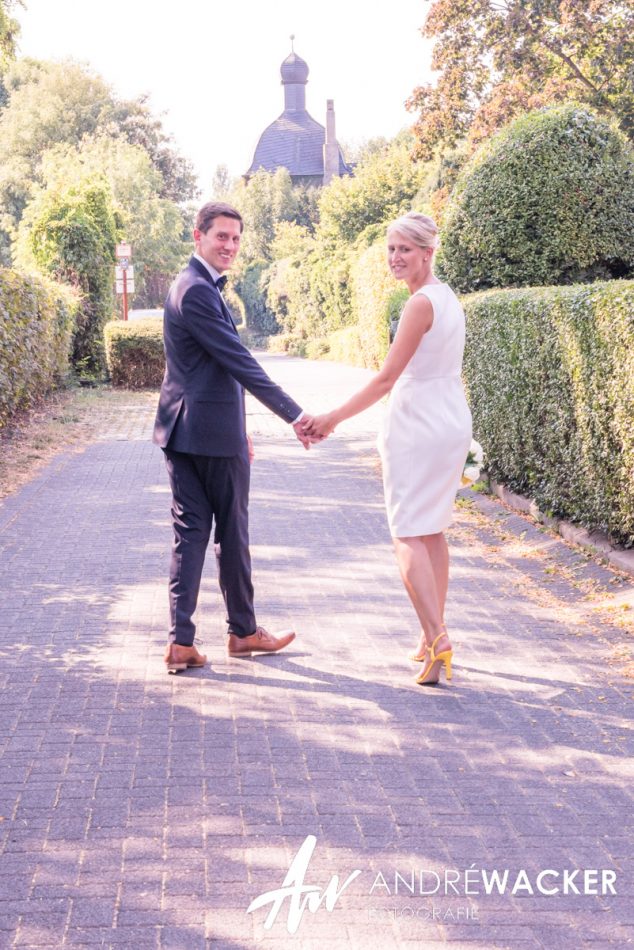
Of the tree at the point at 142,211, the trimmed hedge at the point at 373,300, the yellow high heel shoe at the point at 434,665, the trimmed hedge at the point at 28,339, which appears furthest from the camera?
the tree at the point at 142,211

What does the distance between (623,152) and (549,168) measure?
104 cm

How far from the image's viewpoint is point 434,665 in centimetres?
529

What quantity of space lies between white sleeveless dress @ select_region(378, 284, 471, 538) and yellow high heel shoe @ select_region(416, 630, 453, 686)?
531 millimetres

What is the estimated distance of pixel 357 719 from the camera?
4.87m

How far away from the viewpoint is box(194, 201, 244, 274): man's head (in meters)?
5.34

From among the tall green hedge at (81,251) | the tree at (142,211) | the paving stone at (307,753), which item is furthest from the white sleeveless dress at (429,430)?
the tree at (142,211)

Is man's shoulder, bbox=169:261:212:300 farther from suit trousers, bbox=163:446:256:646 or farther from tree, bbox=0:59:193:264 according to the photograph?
tree, bbox=0:59:193:264

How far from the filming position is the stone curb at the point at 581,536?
7.43m

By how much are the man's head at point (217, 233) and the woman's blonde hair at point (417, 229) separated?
0.79 m

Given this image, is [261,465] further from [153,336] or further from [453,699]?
[153,336]

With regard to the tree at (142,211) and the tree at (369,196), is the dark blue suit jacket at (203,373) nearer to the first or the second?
the tree at (369,196)

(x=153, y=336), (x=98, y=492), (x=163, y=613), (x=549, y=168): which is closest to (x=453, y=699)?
(x=163, y=613)

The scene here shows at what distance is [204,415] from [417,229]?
1.29 m

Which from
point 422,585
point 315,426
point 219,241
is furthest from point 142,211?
point 422,585
